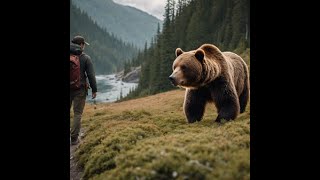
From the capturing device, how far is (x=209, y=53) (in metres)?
9.32

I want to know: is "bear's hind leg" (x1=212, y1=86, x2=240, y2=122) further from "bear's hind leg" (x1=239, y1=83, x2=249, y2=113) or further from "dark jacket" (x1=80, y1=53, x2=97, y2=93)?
"dark jacket" (x1=80, y1=53, x2=97, y2=93)

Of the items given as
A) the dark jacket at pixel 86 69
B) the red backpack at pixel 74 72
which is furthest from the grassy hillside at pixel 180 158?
the dark jacket at pixel 86 69

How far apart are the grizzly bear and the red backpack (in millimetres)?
2150

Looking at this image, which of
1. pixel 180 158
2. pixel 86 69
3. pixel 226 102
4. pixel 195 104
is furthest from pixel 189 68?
pixel 180 158

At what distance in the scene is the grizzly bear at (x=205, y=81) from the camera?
819 cm

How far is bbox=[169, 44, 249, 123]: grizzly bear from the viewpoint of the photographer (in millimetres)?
8188

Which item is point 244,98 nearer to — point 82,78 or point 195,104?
point 195,104

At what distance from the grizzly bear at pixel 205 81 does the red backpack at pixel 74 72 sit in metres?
2.15

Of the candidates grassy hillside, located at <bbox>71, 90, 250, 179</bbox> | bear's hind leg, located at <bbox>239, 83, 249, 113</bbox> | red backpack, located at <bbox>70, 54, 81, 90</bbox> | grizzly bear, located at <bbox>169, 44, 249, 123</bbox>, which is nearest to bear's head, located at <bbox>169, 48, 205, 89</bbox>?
grizzly bear, located at <bbox>169, 44, 249, 123</bbox>
